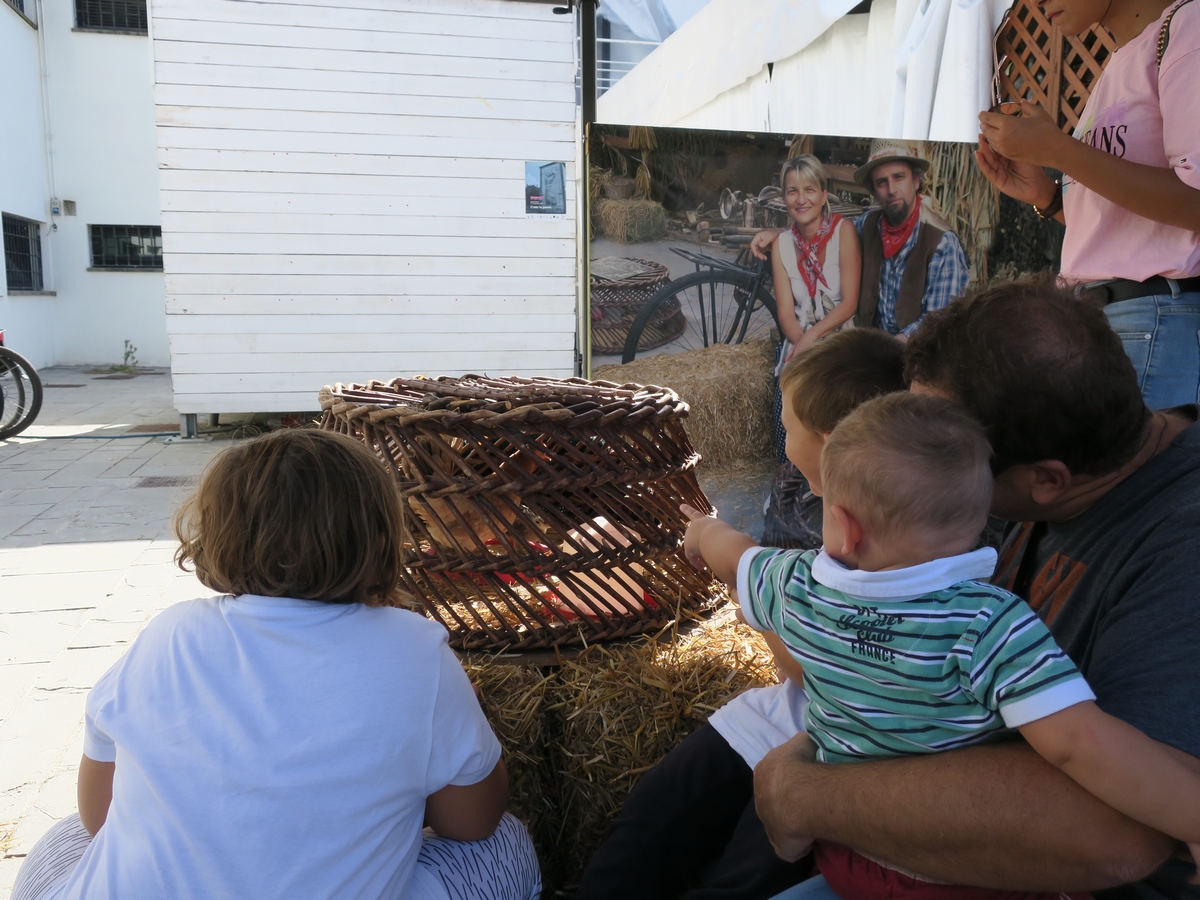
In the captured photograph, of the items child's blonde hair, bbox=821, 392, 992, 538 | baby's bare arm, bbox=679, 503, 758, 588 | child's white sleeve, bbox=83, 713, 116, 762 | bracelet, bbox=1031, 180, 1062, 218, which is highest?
bracelet, bbox=1031, 180, 1062, 218

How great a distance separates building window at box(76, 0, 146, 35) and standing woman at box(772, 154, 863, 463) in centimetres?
1316

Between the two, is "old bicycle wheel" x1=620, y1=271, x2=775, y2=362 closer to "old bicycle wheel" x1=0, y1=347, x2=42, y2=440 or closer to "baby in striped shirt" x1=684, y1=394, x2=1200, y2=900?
"baby in striped shirt" x1=684, y1=394, x2=1200, y2=900

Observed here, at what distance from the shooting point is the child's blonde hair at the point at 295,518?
3.96 ft

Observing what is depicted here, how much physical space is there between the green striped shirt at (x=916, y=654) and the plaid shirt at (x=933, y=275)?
116 inches

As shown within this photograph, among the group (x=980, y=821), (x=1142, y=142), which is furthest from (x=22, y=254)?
(x=980, y=821)

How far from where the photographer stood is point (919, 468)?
1.00 meters

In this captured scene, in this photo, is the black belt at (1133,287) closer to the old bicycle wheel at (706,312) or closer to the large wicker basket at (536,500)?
the large wicker basket at (536,500)

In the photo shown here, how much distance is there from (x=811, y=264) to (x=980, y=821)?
3129 mm

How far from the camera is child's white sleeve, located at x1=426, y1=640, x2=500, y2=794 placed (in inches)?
48.2

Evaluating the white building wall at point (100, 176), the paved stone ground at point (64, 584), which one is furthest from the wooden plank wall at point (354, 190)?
the white building wall at point (100, 176)

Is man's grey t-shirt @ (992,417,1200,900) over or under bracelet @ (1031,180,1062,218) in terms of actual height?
under

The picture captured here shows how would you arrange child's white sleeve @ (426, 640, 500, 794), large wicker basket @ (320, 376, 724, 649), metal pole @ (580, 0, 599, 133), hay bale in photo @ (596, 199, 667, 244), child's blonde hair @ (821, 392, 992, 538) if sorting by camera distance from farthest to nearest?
metal pole @ (580, 0, 599, 133) → hay bale in photo @ (596, 199, 667, 244) → large wicker basket @ (320, 376, 724, 649) → child's white sleeve @ (426, 640, 500, 794) → child's blonde hair @ (821, 392, 992, 538)

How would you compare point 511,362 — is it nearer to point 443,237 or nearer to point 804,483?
Result: point 443,237

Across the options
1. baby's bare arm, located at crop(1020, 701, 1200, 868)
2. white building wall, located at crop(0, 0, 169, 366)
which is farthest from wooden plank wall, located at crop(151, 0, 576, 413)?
white building wall, located at crop(0, 0, 169, 366)
